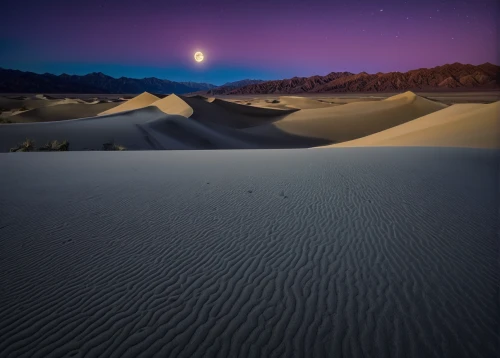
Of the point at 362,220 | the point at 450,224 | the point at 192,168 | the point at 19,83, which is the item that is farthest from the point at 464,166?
the point at 19,83

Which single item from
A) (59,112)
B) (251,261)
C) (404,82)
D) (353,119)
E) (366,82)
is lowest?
(353,119)

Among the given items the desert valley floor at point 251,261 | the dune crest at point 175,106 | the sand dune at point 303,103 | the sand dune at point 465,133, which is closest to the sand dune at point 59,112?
the dune crest at point 175,106

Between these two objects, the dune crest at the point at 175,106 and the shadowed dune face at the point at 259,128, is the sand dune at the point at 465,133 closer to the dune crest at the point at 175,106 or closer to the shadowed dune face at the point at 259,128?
the shadowed dune face at the point at 259,128

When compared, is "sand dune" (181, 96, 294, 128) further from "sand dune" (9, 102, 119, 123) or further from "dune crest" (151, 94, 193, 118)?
"sand dune" (9, 102, 119, 123)

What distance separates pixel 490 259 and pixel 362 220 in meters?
1.86

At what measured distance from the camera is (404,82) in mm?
136125

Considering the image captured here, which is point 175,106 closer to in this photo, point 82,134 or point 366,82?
point 82,134

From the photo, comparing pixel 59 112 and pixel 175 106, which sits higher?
pixel 175 106

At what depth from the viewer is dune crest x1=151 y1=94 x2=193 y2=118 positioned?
37.5 meters

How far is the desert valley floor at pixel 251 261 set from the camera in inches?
108

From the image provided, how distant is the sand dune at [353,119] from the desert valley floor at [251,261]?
25417 mm

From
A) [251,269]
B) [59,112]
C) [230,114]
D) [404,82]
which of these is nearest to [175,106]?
[230,114]

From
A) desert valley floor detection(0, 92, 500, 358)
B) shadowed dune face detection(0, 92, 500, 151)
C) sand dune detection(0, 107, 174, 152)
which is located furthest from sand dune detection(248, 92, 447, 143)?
desert valley floor detection(0, 92, 500, 358)

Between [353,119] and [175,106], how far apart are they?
2336cm
